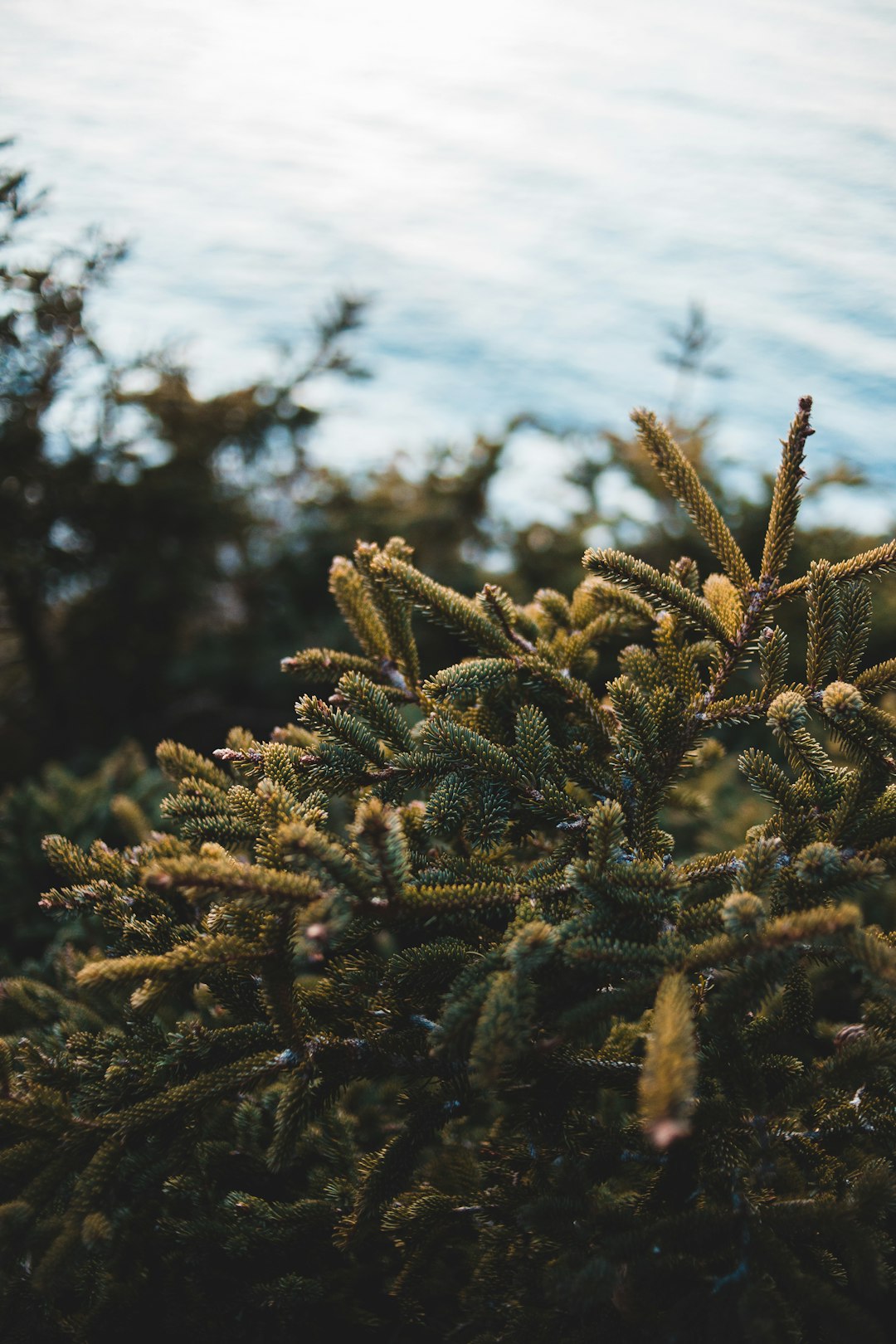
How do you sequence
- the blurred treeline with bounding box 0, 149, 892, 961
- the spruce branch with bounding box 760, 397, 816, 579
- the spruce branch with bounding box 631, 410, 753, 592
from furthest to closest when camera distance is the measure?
the blurred treeline with bounding box 0, 149, 892, 961, the spruce branch with bounding box 631, 410, 753, 592, the spruce branch with bounding box 760, 397, 816, 579

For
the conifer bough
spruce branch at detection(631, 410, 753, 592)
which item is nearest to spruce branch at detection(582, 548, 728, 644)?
the conifer bough

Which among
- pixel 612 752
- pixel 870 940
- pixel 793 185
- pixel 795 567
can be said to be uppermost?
pixel 793 185

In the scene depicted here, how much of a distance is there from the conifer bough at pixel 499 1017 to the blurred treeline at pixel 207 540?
3.18 m

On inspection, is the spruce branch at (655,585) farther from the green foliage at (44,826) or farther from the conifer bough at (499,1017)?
the green foliage at (44,826)

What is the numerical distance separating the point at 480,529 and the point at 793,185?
12.6 ft

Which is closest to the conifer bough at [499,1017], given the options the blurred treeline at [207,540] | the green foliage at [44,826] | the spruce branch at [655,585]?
the spruce branch at [655,585]

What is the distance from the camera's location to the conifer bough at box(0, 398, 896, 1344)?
3.64 ft

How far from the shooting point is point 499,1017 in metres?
1.01

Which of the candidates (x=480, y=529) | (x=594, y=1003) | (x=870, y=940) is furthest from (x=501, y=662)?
(x=480, y=529)

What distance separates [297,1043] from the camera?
49.4 inches

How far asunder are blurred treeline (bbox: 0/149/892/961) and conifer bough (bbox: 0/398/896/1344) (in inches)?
125

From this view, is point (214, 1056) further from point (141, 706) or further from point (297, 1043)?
Result: point (141, 706)

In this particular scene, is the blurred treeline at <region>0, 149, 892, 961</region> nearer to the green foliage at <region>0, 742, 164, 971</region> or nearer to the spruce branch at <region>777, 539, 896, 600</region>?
the green foliage at <region>0, 742, 164, 971</region>

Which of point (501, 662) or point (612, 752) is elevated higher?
point (501, 662)
